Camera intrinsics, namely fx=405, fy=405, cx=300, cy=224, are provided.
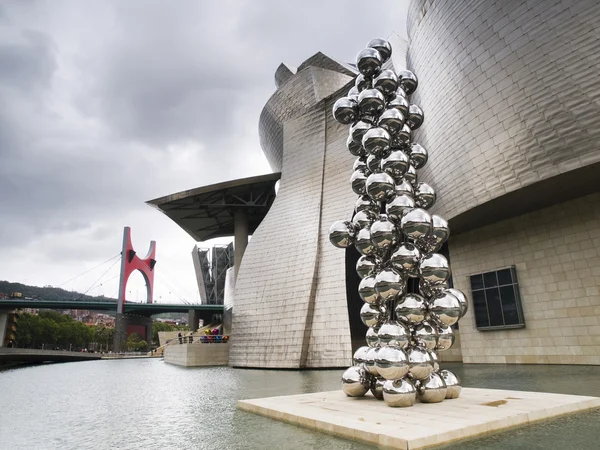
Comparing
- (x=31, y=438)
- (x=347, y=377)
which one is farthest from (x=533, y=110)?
(x=31, y=438)

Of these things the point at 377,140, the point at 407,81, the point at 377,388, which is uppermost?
the point at 407,81

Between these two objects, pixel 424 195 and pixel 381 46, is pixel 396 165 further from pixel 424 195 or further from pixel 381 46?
pixel 381 46

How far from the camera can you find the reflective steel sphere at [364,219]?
563 centimetres

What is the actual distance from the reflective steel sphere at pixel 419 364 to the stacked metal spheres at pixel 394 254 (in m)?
0.01

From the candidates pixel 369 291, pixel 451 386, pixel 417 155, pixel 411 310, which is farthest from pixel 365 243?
pixel 451 386

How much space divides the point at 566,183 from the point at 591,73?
2.92 metres

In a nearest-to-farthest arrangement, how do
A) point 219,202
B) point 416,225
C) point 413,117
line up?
point 416,225 < point 413,117 < point 219,202

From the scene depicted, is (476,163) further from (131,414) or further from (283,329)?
(131,414)

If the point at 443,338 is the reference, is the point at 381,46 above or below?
above

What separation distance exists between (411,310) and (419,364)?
0.61m

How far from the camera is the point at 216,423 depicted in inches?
175

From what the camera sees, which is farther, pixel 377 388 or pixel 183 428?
pixel 377 388

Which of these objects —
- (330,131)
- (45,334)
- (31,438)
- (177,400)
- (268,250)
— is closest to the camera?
(31,438)

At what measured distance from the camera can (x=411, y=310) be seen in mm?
4758
